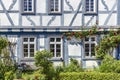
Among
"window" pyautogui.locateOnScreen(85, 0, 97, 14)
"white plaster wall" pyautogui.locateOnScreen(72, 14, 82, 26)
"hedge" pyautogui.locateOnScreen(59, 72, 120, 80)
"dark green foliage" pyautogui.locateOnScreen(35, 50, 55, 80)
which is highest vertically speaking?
"window" pyautogui.locateOnScreen(85, 0, 97, 14)

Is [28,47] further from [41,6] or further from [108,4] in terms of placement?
[108,4]

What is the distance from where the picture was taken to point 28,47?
2867cm

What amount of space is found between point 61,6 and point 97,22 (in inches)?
99.2

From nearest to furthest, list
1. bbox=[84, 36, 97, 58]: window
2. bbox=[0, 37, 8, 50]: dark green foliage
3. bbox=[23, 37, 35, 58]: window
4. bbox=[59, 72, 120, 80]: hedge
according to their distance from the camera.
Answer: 1. bbox=[59, 72, 120, 80]: hedge
2. bbox=[0, 37, 8, 50]: dark green foliage
3. bbox=[23, 37, 35, 58]: window
4. bbox=[84, 36, 97, 58]: window

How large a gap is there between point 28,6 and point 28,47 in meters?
2.64

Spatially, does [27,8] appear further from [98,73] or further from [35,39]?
[98,73]

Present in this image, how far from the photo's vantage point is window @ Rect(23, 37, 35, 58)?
94.0 feet

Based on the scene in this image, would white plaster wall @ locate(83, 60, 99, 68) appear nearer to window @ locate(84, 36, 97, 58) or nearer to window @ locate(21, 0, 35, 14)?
window @ locate(84, 36, 97, 58)

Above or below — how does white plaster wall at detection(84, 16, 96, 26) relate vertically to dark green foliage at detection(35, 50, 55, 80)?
above

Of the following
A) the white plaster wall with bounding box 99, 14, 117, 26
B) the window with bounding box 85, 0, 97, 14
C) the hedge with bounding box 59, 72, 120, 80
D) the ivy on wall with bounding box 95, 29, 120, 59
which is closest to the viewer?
the hedge with bounding box 59, 72, 120, 80

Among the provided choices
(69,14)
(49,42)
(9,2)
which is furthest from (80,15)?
(9,2)

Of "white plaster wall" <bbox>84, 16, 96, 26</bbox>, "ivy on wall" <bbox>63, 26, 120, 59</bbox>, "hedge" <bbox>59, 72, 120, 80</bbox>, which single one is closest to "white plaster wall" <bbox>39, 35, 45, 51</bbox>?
"ivy on wall" <bbox>63, 26, 120, 59</bbox>

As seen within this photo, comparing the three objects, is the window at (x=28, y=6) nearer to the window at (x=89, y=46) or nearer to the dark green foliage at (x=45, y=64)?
the window at (x=89, y=46)

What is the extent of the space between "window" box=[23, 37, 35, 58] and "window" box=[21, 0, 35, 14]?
68.6 inches
